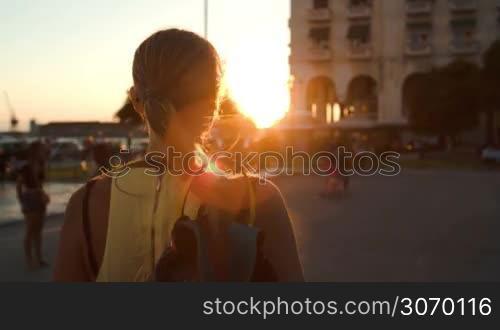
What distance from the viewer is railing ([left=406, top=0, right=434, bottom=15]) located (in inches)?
1710

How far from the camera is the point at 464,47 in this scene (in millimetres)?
43500

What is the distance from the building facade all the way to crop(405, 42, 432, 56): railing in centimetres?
1

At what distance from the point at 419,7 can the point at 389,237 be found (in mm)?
38271

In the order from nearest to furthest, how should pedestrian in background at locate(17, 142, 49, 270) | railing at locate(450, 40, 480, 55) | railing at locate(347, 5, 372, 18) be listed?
pedestrian in background at locate(17, 142, 49, 270), railing at locate(450, 40, 480, 55), railing at locate(347, 5, 372, 18)

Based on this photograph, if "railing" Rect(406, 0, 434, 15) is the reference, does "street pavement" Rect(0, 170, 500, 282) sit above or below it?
below

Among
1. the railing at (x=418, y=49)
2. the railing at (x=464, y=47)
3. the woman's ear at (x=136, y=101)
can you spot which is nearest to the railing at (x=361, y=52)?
the railing at (x=418, y=49)

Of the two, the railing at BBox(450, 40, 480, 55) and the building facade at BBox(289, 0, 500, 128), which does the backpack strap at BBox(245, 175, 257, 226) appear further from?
the railing at BBox(450, 40, 480, 55)

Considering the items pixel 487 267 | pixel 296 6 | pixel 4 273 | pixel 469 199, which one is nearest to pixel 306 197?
pixel 469 199

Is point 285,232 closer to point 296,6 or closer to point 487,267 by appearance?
point 487,267

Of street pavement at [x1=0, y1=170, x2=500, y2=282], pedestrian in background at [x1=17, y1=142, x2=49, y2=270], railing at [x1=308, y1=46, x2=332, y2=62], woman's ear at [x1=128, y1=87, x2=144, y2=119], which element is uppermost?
railing at [x1=308, y1=46, x2=332, y2=62]

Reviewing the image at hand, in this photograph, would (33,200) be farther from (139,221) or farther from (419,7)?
(419,7)

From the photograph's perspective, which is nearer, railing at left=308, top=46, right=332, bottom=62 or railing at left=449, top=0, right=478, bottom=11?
railing at left=449, top=0, right=478, bottom=11

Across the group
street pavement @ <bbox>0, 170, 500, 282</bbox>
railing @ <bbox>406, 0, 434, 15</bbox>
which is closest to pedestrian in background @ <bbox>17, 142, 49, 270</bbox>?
street pavement @ <bbox>0, 170, 500, 282</bbox>

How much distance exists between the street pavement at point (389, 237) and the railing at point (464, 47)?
1148 inches
